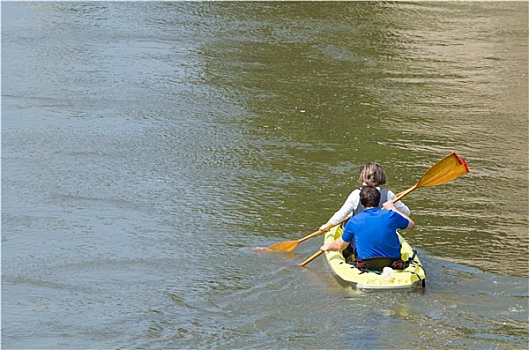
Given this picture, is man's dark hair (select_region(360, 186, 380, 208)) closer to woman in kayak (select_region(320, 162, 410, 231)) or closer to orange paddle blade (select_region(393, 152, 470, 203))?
woman in kayak (select_region(320, 162, 410, 231))

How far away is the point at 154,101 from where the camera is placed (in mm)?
13930

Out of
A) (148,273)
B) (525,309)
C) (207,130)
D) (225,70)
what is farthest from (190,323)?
(225,70)

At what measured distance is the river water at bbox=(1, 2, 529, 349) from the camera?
771 cm

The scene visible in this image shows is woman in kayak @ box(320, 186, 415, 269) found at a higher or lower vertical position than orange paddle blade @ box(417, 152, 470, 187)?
lower

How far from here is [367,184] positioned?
832 cm

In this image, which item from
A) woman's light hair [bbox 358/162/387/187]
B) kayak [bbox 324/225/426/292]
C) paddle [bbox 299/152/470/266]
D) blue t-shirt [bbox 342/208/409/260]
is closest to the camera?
kayak [bbox 324/225/426/292]

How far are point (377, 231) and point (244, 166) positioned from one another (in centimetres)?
365

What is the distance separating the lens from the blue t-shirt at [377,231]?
8.09 meters

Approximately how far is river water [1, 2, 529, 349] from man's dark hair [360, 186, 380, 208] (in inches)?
29.7

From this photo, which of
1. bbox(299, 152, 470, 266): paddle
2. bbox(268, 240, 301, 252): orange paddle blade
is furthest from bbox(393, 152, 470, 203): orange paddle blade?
bbox(268, 240, 301, 252): orange paddle blade

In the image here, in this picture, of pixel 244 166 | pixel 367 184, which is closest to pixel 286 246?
pixel 367 184

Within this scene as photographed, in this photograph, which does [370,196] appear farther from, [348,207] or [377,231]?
[348,207]

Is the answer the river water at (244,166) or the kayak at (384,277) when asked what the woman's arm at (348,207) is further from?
the river water at (244,166)

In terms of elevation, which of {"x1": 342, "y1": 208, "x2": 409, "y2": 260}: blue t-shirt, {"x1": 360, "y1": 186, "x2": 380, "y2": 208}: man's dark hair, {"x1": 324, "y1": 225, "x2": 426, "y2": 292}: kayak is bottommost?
{"x1": 324, "y1": 225, "x2": 426, "y2": 292}: kayak
